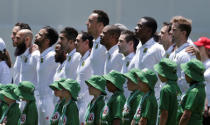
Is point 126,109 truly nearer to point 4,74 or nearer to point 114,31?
point 114,31

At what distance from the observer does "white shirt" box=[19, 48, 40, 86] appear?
10062 mm

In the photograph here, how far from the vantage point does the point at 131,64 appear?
29.0 ft

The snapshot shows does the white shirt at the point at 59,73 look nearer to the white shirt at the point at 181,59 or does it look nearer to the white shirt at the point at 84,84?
the white shirt at the point at 84,84

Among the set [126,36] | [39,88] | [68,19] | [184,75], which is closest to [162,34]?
[126,36]

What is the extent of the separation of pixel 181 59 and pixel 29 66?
Result: 2.68 metres

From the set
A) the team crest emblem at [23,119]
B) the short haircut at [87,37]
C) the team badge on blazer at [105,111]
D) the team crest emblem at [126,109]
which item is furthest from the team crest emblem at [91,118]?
the short haircut at [87,37]

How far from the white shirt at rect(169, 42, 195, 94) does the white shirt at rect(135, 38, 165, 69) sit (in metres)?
0.35

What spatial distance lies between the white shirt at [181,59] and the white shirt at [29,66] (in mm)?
2469

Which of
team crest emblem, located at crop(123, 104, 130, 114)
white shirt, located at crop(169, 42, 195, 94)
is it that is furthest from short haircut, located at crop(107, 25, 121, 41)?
team crest emblem, located at crop(123, 104, 130, 114)

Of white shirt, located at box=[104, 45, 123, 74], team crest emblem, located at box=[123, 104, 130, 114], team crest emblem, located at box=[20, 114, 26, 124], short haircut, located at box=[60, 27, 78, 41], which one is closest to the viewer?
team crest emblem, located at box=[123, 104, 130, 114]

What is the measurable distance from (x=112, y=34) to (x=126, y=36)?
0.95 feet

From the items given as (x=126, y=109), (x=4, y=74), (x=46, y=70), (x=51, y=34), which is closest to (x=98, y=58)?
(x=46, y=70)

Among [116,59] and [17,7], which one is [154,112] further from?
[17,7]

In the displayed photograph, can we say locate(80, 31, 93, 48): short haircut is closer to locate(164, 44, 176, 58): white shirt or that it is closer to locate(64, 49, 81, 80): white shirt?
locate(64, 49, 81, 80): white shirt
